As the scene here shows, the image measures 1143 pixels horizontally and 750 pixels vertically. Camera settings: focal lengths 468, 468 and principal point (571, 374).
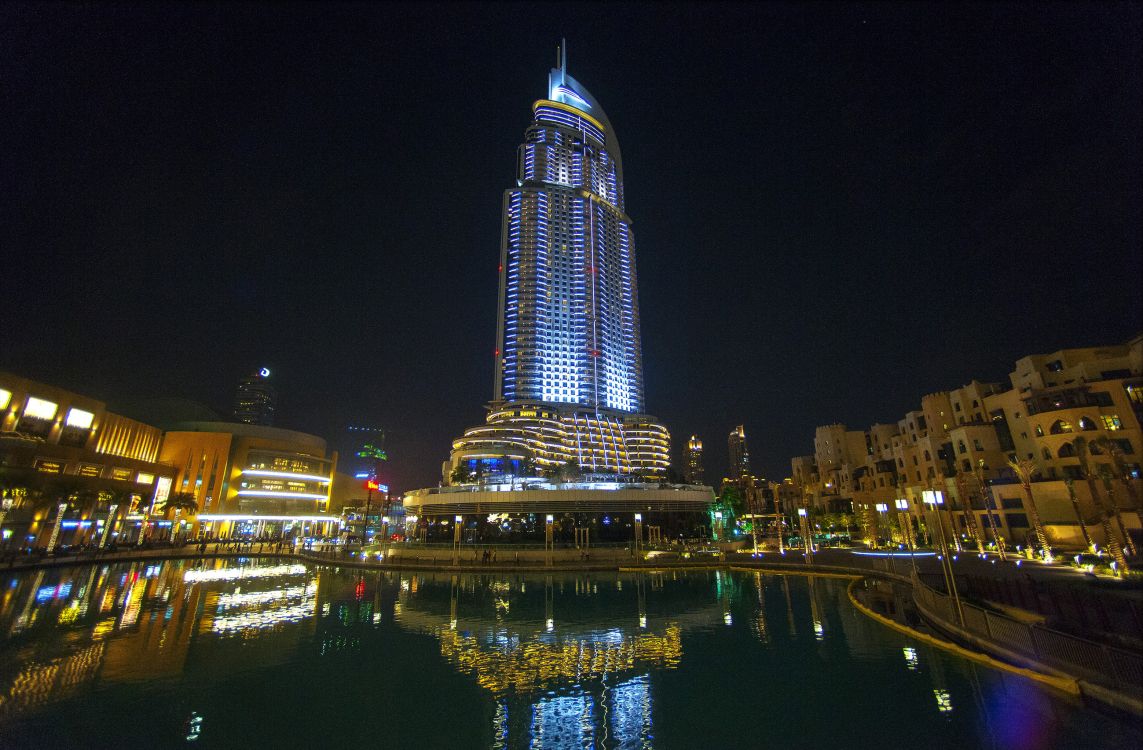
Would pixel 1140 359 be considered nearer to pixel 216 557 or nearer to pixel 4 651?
pixel 4 651

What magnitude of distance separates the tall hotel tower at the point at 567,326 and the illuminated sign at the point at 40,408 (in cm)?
6498

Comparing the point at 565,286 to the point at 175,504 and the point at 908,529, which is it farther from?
the point at 908,529

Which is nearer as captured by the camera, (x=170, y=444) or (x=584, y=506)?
(x=584, y=506)

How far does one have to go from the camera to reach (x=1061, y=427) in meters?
52.0

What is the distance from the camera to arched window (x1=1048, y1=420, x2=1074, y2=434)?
51375 millimetres

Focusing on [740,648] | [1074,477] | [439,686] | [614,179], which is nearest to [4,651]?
[439,686]

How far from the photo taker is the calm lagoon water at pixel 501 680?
37.4 ft

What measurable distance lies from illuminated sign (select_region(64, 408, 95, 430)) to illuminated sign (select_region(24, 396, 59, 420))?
2.17 meters

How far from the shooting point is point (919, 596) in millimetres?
23094

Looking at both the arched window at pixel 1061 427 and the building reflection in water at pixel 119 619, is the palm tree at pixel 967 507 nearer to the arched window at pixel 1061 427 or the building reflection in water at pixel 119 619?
the arched window at pixel 1061 427

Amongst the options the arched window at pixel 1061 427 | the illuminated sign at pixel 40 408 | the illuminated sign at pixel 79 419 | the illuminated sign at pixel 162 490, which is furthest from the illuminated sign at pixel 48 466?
the arched window at pixel 1061 427

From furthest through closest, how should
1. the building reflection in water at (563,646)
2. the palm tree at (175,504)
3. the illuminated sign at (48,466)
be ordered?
1. the palm tree at (175,504)
2. the illuminated sign at (48,466)
3. the building reflection in water at (563,646)

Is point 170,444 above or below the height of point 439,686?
above

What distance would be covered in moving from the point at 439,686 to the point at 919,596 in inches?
901
